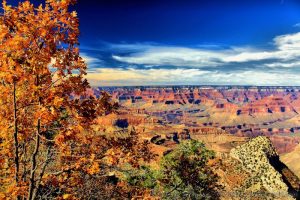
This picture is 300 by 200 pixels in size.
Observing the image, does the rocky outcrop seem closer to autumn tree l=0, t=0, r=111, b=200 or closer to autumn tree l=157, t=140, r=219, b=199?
autumn tree l=157, t=140, r=219, b=199

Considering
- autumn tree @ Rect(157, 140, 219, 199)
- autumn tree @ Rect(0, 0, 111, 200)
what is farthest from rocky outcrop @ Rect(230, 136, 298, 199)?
autumn tree @ Rect(0, 0, 111, 200)

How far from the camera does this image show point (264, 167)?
64.8 m

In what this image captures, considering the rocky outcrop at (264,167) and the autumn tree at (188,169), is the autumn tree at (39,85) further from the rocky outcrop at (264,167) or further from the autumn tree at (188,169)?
the rocky outcrop at (264,167)

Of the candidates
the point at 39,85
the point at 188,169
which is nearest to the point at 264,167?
the point at 188,169

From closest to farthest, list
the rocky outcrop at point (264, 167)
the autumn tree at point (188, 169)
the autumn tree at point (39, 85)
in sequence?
the autumn tree at point (39, 85), the autumn tree at point (188, 169), the rocky outcrop at point (264, 167)

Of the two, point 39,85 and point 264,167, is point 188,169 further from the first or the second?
point 264,167

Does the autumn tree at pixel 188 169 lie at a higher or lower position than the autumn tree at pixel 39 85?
lower

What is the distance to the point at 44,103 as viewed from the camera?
1105 centimetres

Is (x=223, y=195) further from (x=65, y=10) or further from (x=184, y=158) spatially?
(x=65, y=10)

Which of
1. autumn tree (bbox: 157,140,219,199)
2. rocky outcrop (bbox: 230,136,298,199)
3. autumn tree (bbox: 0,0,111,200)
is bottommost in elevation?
rocky outcrop (bbox: 230,136,298,199)

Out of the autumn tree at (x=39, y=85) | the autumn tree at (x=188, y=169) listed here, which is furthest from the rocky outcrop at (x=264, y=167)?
the autumn tree at (x=39, y=85)

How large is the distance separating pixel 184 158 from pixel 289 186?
1576 inches

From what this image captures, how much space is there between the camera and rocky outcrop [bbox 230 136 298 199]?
58656 millimetres

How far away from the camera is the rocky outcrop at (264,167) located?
58656 millimetres
